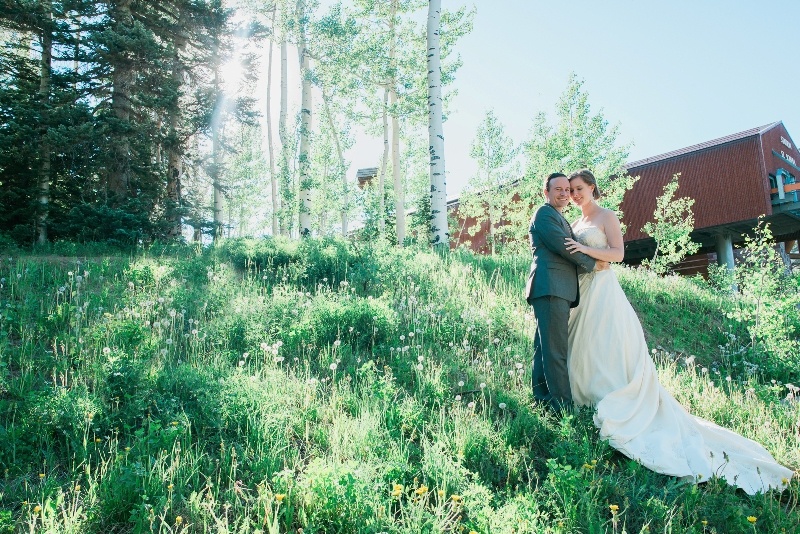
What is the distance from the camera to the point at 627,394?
4.49 meters

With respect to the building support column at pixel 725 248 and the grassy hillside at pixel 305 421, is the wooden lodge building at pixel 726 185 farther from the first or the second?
the grassy hillside at pixel 305 421

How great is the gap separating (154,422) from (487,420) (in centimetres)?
265

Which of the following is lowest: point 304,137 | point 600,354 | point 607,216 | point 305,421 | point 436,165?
point 305,421

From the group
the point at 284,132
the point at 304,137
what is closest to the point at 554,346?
the point at 304,137

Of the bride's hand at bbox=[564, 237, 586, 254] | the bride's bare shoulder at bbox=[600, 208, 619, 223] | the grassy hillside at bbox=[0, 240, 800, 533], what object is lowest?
the grassy hillside at bbox=[0, 240, 800, 533]

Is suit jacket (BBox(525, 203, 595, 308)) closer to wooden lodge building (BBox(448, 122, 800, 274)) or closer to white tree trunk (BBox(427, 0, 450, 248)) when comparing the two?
white tree trunk (BBox(427, 0, 450, 248))

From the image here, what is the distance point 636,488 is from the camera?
366cm

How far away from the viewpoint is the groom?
4.71m

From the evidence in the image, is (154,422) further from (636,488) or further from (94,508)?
(636,488)

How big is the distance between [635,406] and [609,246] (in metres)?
1.56

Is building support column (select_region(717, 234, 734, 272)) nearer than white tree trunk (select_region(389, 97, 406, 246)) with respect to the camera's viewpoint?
No

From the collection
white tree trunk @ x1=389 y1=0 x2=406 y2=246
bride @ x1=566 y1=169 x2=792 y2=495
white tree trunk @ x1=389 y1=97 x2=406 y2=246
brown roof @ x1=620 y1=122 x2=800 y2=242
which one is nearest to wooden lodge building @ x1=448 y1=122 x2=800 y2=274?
brown roof @ x1=620 y1=122 x2=800 y2=242

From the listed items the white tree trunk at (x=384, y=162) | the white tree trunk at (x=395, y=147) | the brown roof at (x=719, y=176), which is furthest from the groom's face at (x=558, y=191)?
the brown roof at (x=719, y=176)

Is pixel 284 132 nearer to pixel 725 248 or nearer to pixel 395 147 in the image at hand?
pixel 395 147
